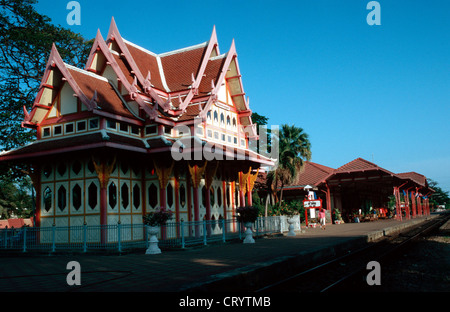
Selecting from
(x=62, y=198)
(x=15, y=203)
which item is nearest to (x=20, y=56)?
(x=62, y=198)

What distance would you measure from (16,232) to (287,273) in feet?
40.3

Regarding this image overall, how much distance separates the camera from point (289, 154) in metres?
33.5

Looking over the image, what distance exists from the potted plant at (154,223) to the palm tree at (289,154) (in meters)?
18.9

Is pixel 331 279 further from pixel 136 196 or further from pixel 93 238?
pixel 136 196

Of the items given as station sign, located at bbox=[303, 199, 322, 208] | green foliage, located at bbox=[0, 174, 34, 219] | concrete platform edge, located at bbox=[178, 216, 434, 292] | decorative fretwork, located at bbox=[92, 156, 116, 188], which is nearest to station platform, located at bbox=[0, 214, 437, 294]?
concrete platform edge, located at bbox=[178, 216, 434, 292]

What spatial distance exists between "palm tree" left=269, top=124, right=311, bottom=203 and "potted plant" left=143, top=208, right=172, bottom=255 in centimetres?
1887

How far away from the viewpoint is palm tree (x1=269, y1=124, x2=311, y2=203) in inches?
1289

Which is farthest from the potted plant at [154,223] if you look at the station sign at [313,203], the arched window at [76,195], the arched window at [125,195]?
the station sign at [313,203]

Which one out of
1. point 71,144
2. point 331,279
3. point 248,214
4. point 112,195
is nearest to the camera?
point 331,279

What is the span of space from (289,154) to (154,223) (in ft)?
67.5

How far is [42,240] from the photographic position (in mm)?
17328

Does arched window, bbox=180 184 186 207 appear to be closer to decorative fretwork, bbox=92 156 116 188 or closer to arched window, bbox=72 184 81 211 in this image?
decorative fretwork, bbox=92 156 116 188
